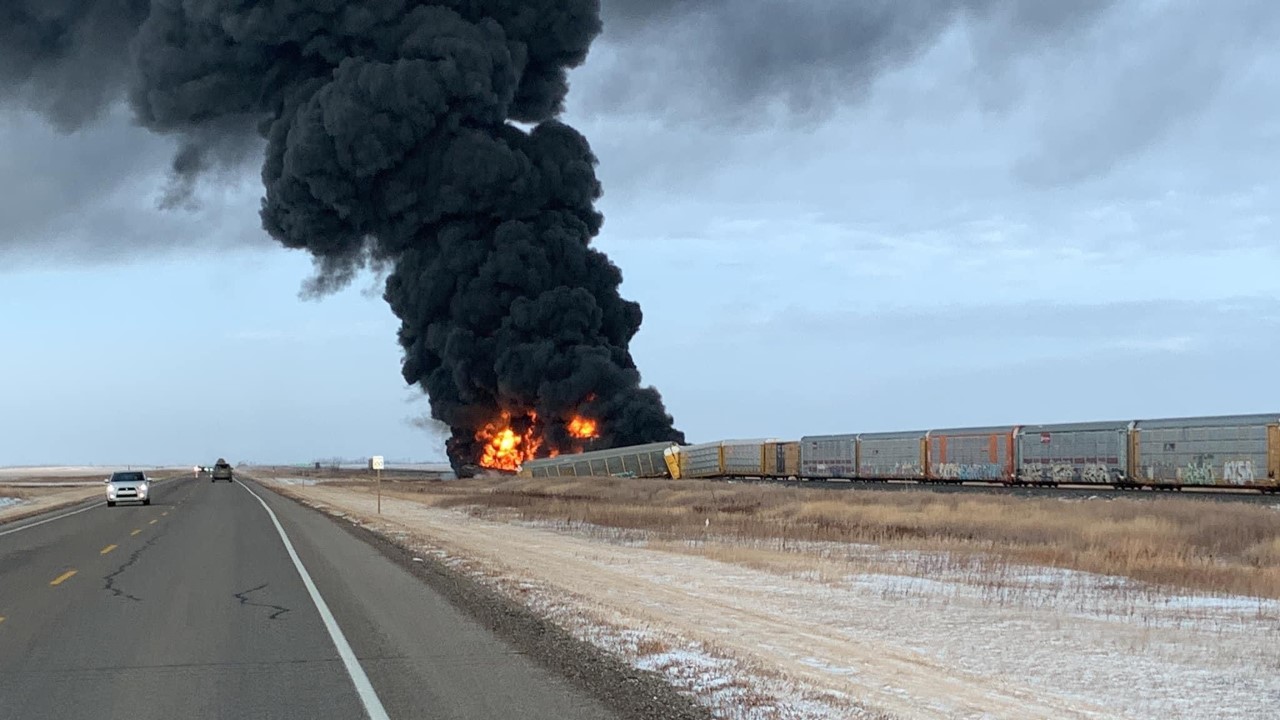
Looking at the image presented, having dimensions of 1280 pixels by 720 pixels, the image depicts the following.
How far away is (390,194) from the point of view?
230 feet

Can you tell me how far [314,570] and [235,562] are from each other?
6.58 feet

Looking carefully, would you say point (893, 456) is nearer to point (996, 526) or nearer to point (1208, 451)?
point (1208, 451)

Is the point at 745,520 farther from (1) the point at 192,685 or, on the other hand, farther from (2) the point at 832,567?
(1) the point at 192,685

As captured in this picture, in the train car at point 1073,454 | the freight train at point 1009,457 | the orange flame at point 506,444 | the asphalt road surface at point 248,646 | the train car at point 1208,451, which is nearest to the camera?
the asphalt road surface at point 248,646

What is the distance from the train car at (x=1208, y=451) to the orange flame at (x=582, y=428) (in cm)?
3604

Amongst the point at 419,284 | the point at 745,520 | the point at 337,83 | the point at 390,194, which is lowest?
the point at 745,520

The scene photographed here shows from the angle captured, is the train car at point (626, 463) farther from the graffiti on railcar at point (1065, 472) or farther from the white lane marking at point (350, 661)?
the white lane marking at point (350, 661)

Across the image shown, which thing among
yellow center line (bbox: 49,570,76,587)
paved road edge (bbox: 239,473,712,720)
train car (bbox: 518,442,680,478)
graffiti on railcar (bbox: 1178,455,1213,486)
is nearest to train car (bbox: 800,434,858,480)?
train car (bbox: 518,442,680,478)

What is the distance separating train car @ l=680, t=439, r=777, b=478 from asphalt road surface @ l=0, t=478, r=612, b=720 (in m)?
42.6

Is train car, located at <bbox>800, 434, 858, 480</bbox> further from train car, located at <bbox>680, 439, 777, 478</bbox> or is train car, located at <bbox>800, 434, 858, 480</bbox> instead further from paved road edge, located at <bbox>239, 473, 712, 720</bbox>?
paved road edge, located at <bbox>239, 473, 712, 720</bbox>

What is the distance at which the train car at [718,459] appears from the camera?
201ft

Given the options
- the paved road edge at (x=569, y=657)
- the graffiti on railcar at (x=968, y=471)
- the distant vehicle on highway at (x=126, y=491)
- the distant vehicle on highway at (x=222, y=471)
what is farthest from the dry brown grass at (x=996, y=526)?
the distant vehicle on highway at (x=222, y=471)

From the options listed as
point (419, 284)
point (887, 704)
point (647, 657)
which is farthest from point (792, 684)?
point (419, 284)

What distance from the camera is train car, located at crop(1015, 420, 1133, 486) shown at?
3706 cm
